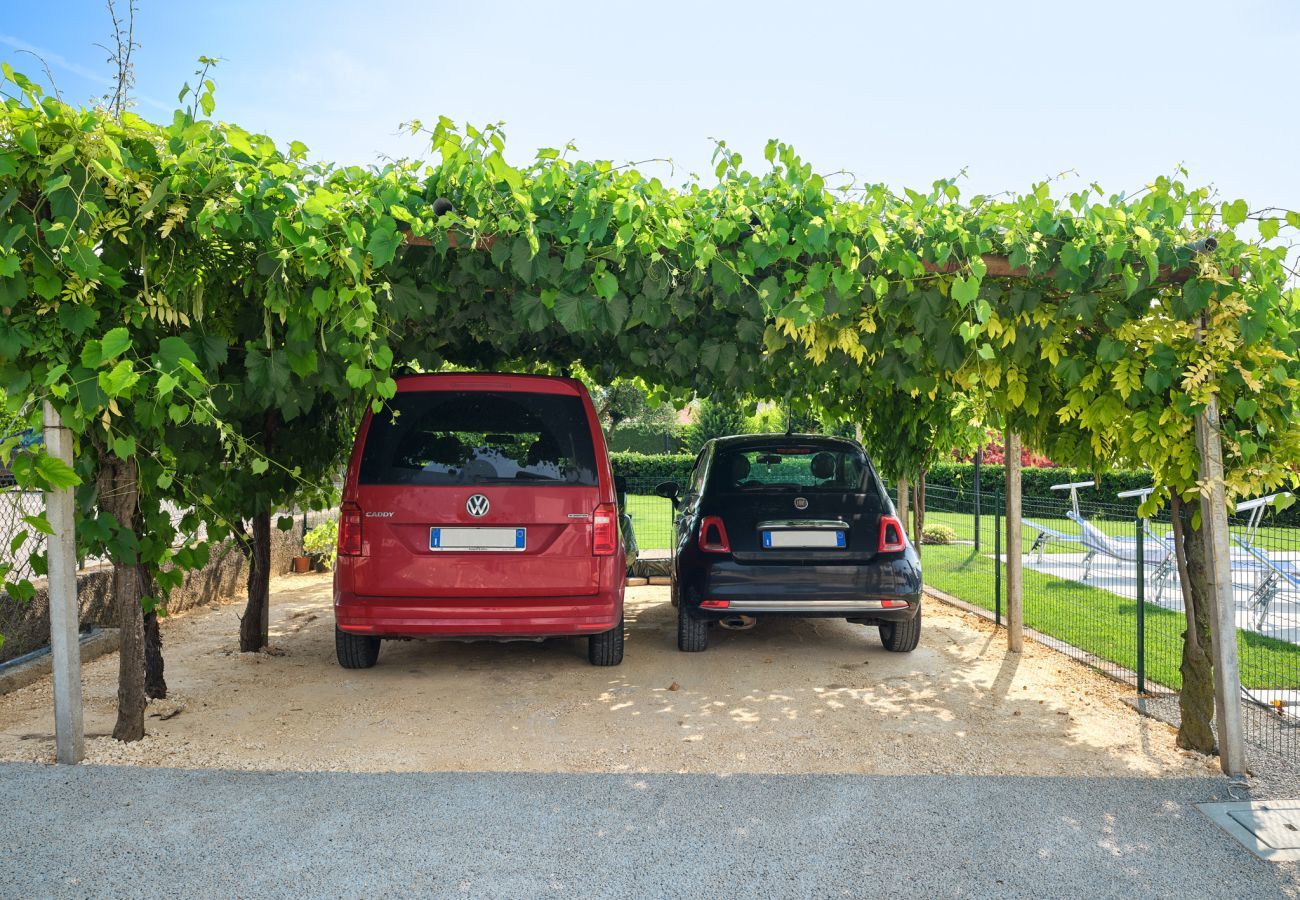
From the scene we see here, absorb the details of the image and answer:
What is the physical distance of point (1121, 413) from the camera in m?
4.72

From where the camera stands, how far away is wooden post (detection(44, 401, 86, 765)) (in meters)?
4.38

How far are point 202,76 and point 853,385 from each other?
3.67 m

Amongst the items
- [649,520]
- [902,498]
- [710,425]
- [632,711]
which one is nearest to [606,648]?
[632,711]

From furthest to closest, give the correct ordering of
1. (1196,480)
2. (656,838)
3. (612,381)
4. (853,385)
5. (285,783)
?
(612,381) → (853,385) → (1196,480) → (285,783) → (656,838)

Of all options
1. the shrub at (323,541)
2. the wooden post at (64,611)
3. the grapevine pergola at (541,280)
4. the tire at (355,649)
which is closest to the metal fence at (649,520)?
the shrub at (323,541)

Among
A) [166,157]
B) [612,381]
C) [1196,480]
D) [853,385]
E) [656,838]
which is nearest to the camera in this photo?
[656,838]

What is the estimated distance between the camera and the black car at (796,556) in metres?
6.47

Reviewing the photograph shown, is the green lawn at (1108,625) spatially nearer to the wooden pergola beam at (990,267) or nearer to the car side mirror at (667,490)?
the wooden pergola beam at (990,267)

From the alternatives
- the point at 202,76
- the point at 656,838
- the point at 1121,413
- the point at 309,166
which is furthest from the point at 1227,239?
the point at 202,76

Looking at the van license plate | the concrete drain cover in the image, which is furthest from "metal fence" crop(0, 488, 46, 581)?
the concrete drain cover

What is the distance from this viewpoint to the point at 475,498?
569 centimetres

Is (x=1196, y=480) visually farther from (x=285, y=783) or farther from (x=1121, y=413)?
(x=285, y=783)

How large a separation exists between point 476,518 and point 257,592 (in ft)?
7.65

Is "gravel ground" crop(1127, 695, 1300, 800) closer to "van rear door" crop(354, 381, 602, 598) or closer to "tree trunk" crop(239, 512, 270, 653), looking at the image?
"van rear door" crop(354, 381, 602, 598)
